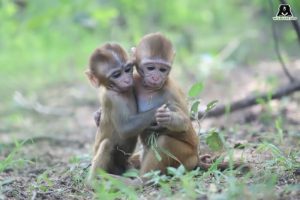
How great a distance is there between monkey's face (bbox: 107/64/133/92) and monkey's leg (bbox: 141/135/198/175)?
64 centimetres

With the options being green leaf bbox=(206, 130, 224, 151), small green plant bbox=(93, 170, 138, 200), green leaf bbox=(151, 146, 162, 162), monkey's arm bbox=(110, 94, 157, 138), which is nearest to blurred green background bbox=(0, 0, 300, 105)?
monkey's arm bbox=(110, 94, 157, 138)

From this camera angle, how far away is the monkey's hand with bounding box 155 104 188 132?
17.3 feet

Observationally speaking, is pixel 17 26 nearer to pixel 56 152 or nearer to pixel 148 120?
pixel 56 152

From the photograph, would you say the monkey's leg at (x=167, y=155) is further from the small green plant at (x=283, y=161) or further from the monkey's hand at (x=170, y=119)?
the small green plant at (x=283, y=161)

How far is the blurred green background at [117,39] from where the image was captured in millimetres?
13742

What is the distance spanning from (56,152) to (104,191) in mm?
3937

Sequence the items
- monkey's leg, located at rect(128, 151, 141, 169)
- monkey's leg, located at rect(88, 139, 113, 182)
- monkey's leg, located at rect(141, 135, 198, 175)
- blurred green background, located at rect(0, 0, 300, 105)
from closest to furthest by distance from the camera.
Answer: monkey's leg, located at rect(141, 135, 198, 175)
monkey's leg, located at rect(88, 139, 113, 182)
monkey's leg, located at rect(128, 151, 141, 169)
blurred green background, located at rect(0, 0, 300, 105)

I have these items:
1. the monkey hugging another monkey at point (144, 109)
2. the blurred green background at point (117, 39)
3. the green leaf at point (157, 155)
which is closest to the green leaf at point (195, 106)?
the monkey hugging another monkey at point (144, 109)

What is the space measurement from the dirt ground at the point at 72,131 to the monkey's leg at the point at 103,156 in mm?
200

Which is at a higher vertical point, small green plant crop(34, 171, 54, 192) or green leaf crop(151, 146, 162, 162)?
green leaf crop(151, 146, 162, 162)

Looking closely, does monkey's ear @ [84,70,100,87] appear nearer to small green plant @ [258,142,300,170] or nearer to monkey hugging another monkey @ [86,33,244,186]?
monkey hugging another monkey @ [86,33,244,186]

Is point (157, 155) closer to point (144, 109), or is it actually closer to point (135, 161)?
point (144, 109)

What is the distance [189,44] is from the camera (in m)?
16.7

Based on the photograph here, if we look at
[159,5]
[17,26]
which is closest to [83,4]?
[17,26]
